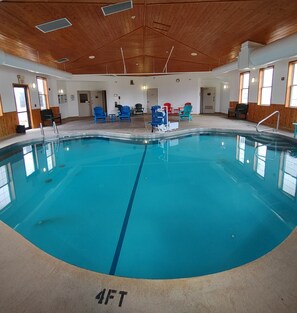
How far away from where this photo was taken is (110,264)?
2.51 meters

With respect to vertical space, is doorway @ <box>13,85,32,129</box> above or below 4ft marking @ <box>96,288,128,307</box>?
above

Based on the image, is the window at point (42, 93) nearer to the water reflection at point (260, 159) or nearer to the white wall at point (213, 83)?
the white wall at point (213, 83)

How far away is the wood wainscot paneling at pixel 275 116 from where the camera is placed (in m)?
7.94

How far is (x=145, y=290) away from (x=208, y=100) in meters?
15.1

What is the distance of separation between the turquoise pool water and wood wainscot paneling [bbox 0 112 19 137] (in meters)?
1.99

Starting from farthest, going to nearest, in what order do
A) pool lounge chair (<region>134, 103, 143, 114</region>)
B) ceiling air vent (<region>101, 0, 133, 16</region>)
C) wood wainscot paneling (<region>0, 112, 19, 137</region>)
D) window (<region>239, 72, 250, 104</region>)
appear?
1. pool lounge chair (<region>134, 103, 143, 114</region>)
2. window (<region>239, 72, 250, 104</region>)
3. wood wainscot paneling (<region>0, 112, 19, 137</region>)
4. ceiling air vent (<region>101, 0, 133, 16</region>)

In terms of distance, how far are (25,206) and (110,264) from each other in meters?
2.05

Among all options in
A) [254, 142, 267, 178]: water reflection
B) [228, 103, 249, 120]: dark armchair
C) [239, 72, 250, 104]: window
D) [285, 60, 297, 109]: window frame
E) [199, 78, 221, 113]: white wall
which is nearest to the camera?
[254, 142, 267, 178]: water reflection

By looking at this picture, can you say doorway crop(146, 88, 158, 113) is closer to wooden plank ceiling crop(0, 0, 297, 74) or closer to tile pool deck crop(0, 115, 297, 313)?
wooden plank ceiling crop(0, 0, 297, 74)

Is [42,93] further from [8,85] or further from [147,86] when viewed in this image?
[147,86]

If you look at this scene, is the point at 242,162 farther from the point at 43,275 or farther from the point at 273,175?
the point at 43,275

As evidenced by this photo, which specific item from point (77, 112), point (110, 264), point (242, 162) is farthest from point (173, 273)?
point (77, 112)

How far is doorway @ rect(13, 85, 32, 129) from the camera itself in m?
9.41

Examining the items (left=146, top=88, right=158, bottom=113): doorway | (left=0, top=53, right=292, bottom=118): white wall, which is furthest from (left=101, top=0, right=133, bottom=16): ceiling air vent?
(left=146, top=88, right=158, bottom=113): doorway
